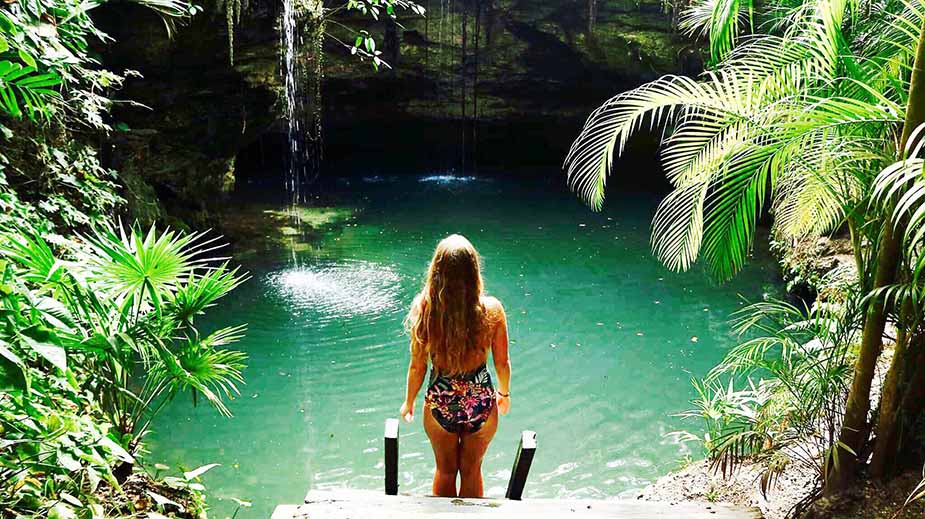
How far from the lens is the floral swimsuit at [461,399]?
2.82 m

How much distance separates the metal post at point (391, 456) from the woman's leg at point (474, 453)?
0.28m

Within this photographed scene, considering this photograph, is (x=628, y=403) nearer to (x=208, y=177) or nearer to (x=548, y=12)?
(x=208, y=177)

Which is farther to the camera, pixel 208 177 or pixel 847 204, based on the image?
pixel 208 177

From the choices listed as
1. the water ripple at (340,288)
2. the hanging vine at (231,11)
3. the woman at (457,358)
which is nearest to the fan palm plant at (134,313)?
the woman at (457,358)

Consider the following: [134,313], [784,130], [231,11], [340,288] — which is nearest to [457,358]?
[134,313]

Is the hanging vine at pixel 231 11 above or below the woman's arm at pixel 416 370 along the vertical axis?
above

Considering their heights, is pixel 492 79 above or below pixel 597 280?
above

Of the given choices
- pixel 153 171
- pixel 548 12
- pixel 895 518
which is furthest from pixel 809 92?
pixel 548 12

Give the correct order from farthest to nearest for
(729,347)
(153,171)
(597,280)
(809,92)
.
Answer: (153,171) → (597,280) → (729,347) → (809,92)

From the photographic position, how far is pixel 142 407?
9.12 feet

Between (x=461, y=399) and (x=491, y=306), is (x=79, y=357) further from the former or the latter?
(x=491, y=306)

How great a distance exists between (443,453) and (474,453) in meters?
0.13

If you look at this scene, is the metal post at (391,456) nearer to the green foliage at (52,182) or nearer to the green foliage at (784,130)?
the green foliage at (784,130)

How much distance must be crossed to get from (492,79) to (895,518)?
11.7m
